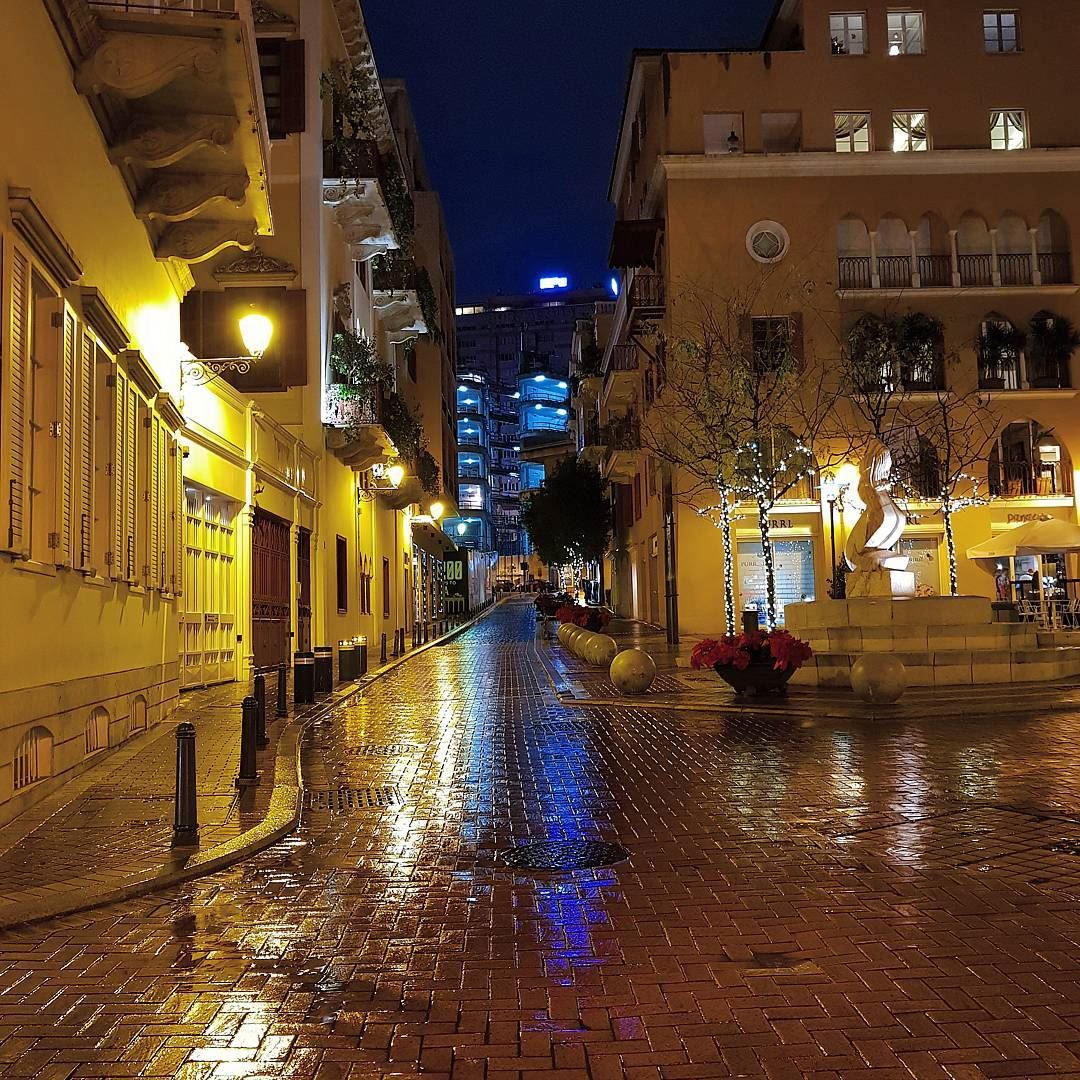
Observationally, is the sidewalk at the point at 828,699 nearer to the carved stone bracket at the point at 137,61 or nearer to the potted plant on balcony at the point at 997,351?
the carved stone bracket at the point at 137,61

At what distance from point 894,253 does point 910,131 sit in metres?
3.73

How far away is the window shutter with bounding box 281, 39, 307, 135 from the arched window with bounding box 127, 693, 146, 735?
51.9 feet

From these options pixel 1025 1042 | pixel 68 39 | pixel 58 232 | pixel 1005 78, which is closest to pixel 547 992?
pixel 1025 1042

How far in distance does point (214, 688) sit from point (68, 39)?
1082 cm

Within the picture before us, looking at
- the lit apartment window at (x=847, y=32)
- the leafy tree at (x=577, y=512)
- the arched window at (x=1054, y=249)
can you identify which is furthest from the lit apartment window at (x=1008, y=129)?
the leafy tree at (x=577, y=512)

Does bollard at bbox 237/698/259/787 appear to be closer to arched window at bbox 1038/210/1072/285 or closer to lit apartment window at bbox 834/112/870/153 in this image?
lit apartment window at bbox 834/112/870/153

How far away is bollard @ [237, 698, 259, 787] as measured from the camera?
30.1ft

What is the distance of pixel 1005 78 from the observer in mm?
35625

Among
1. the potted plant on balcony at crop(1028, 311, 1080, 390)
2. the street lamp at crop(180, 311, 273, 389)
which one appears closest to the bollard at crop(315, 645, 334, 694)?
the street lamp at crop(180, 311, 273, 389)

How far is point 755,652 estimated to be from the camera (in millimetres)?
15648

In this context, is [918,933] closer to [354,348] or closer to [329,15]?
[354,348]

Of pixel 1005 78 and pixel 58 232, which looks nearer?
pixel 58 232

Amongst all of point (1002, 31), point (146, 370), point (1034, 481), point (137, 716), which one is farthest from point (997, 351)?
point (137, 716)

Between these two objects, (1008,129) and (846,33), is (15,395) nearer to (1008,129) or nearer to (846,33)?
(846,33)
